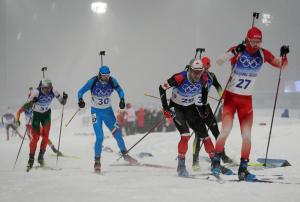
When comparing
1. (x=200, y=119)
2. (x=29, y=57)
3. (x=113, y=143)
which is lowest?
(x=113, y=143)

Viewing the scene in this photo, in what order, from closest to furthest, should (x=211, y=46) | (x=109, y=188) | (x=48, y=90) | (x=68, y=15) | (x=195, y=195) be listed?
(x=195, y=195) → (x=109, y=188) → (x=48, y=90) → (x=211, y=46) → (x=68, y=15)

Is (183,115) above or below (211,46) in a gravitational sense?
below

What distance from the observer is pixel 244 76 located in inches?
256

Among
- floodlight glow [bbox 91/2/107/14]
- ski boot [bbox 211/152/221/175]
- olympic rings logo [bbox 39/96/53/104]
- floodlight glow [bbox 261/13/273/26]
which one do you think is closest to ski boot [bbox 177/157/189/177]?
ski boot [bbox 211/152/221/175]

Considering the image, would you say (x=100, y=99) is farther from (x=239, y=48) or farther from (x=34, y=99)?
(x=239, y=48)

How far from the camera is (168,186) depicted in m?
Answer: 5.60

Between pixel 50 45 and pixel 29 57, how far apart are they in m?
3.34

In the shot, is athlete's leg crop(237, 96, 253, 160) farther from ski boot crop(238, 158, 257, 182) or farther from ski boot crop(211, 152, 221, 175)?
ski boot crop(211, 152, 221, 175)

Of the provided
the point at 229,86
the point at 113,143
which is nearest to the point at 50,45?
the point at 113,143

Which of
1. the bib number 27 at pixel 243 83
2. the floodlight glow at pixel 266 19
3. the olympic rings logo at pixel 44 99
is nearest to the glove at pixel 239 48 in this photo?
the bib number 27 at pixel 243 83

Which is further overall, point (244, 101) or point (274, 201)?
point (244, 101)

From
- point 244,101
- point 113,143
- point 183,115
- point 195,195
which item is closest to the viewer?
point 195,195

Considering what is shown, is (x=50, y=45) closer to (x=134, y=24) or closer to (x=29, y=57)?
(x=29, y=57)

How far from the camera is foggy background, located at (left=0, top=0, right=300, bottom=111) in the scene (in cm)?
5350
